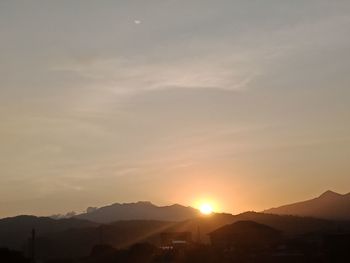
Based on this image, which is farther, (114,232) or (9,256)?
(114,232)

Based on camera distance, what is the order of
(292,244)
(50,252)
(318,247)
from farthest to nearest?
(50,252)
(292,244)
(318,247)

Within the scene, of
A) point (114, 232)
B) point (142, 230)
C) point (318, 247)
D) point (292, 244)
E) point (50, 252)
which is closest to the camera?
point (318, 247)

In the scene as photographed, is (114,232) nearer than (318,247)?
No

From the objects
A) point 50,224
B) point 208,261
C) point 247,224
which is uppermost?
point 50,224

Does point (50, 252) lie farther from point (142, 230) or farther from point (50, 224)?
point (50, 224)

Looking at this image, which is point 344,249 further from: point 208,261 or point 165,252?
point 165,252

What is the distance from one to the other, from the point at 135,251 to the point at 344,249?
62.9ft

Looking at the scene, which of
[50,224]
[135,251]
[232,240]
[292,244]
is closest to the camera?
[292,244]

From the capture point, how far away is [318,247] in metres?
45.2

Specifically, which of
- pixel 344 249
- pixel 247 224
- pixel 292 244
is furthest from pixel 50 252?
pixel 344 249

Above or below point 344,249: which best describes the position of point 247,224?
above

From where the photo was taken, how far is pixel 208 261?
144ft

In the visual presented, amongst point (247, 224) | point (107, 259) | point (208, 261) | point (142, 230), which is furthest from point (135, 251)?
point (142, 230)

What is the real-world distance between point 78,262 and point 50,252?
1612 inches
